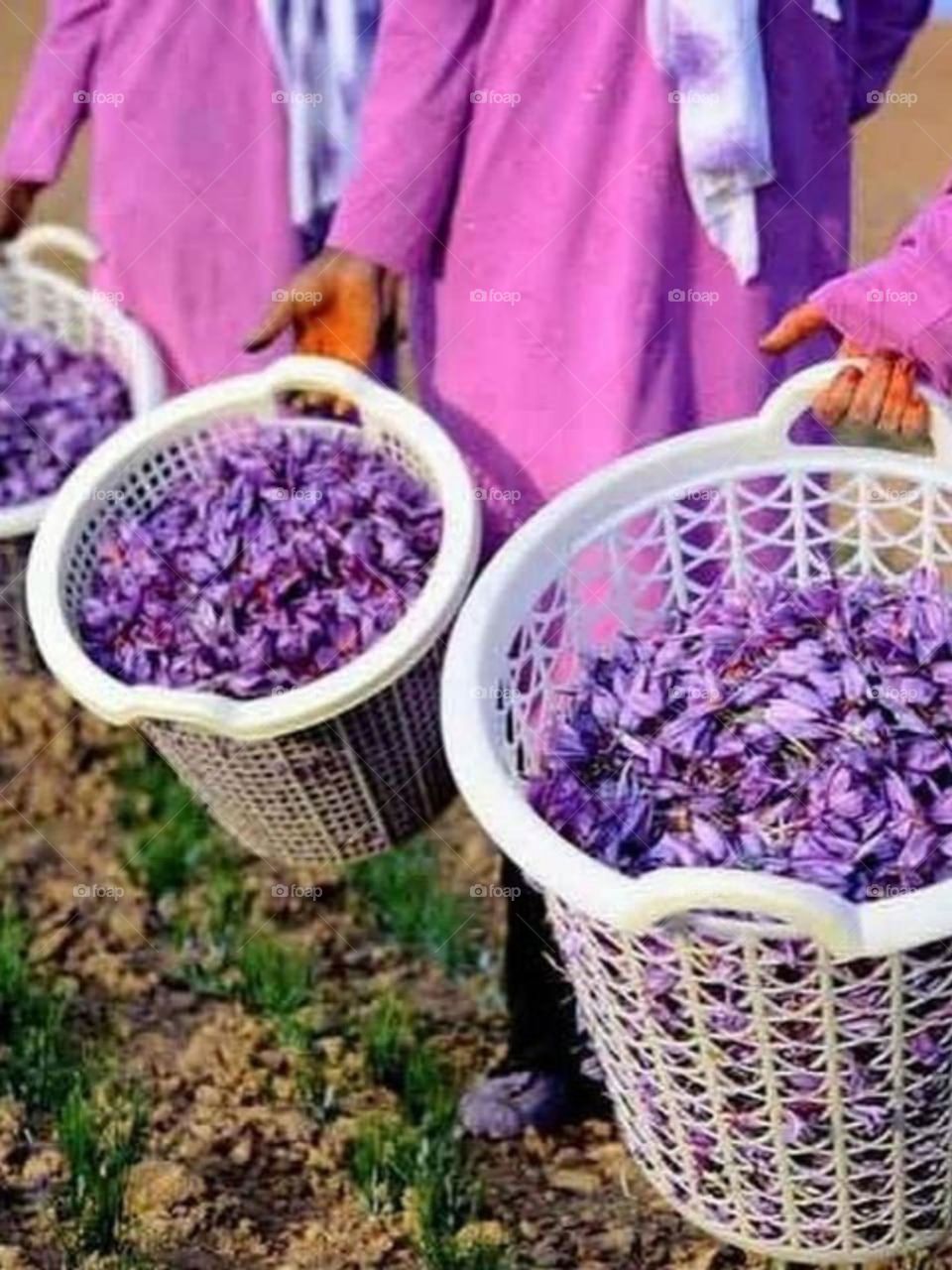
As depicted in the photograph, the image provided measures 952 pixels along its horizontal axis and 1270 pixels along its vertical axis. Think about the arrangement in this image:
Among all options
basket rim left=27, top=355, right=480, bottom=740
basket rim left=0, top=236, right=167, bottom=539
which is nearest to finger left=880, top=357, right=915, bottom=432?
basket rim left=27, top=355, right=480, bottom=740

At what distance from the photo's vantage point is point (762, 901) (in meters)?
2.06

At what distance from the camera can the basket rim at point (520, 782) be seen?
6.79ft

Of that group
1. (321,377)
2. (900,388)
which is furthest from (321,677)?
(900,388)

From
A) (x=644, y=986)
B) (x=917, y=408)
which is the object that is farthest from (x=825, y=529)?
(x=644, y=986)

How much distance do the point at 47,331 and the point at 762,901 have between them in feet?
6.27

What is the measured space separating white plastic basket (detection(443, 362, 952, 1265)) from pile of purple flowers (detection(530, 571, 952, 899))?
0.06 m

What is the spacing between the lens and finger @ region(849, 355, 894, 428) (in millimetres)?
2480

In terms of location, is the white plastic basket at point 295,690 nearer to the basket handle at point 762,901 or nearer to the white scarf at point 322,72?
the white scarf at point 322,72

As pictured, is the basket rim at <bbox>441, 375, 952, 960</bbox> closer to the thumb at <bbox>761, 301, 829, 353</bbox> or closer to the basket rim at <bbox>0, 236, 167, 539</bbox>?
the thumb at <bbox>761, 301, 829, 353</bbox>

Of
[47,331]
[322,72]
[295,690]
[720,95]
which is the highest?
[720,95]

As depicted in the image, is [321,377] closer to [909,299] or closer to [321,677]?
[321,677]

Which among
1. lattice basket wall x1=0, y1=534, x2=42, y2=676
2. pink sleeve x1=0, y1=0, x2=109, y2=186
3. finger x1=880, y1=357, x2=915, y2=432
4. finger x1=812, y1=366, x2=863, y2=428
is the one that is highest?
finger x1=880, y1=357, x2=915, y2=432

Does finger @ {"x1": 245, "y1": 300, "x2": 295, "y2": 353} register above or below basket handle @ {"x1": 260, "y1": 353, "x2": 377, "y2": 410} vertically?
above

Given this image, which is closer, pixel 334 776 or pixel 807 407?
pixel 807 407
